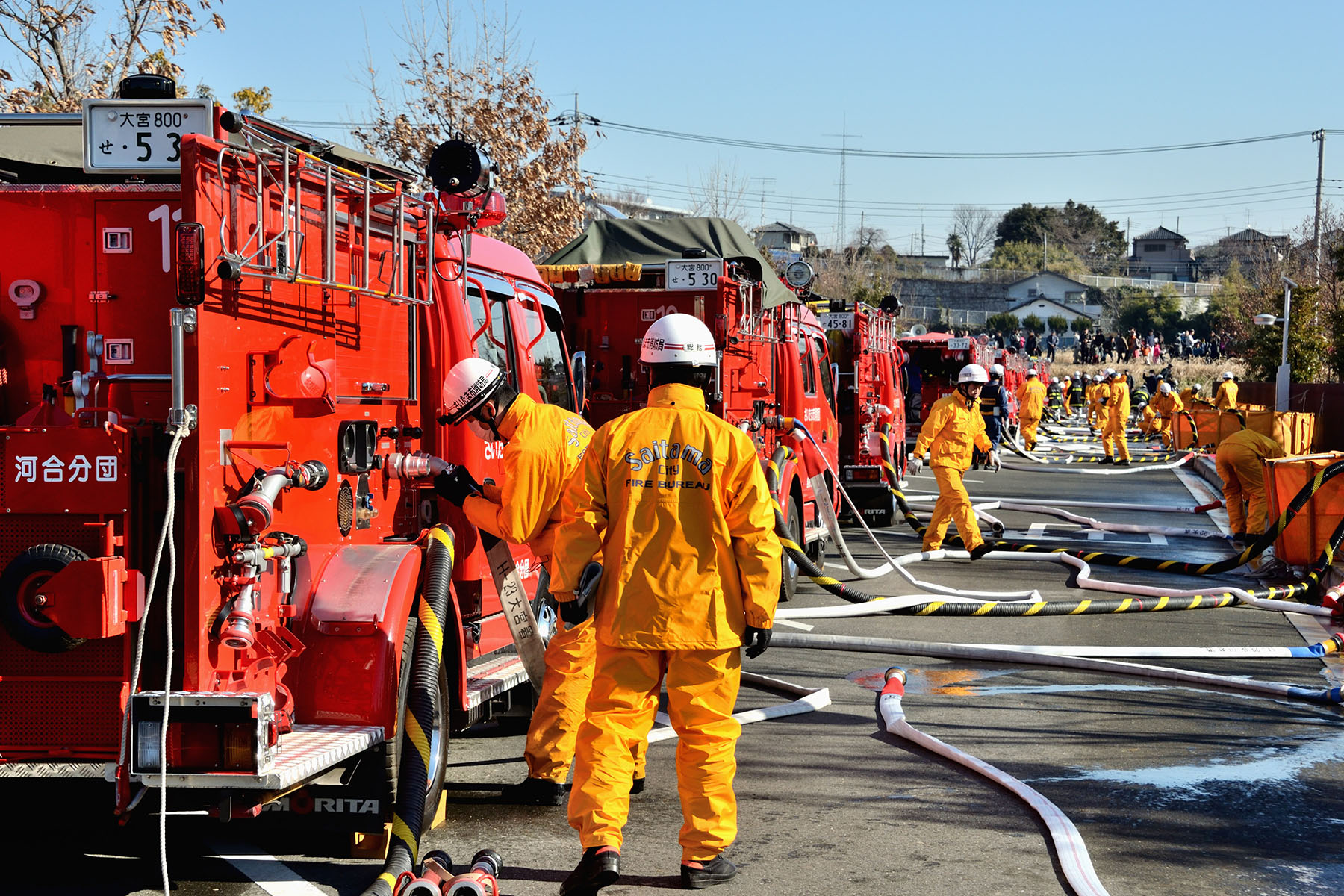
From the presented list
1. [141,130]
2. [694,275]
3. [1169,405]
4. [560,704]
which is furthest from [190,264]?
[1169,405]

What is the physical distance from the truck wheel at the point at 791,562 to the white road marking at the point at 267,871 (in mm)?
6270

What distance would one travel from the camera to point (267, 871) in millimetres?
4945

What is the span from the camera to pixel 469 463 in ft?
20.5

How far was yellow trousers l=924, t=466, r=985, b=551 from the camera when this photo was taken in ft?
43.0

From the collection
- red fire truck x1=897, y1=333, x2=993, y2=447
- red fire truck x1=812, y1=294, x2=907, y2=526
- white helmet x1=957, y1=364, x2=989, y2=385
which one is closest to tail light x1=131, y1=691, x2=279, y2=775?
white helmet x1=957, y1=364, x2=989, y2=385

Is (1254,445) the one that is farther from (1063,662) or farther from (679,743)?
(679,743)

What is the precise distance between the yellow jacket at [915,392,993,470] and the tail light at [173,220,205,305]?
10025 mm

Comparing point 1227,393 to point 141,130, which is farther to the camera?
point 1227,393

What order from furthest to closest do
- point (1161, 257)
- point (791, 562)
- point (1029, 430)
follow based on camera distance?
point (1161, 257) < point (1029, 430) < point (791, 562)

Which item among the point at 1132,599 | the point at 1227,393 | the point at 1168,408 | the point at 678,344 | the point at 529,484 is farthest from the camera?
the point at 1168,408

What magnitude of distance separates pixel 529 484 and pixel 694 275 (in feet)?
17.8

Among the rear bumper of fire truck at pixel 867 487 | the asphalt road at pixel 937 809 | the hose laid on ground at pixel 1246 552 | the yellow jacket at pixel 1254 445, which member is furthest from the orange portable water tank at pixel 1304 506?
the rear bumper of fire truck at pixel 867 487

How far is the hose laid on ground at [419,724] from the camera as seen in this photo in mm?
4617

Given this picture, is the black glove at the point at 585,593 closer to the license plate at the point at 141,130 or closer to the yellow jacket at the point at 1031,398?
the license plate at the point at 141,130
